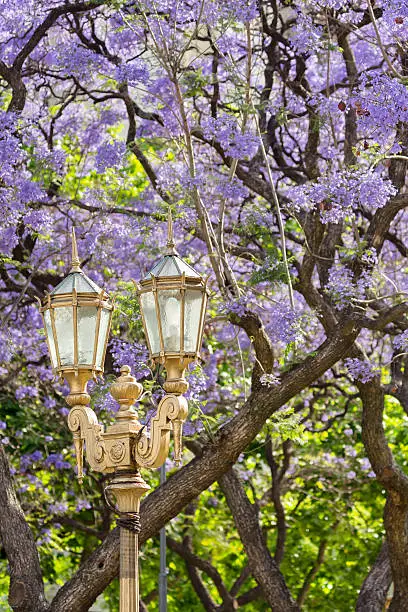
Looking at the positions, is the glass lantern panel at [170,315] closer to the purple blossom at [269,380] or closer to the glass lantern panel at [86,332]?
the glass lantern panel at [86,332]

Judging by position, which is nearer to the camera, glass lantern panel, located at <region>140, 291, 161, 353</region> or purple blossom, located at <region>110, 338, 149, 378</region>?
glass lantern panel, located at <region>140, 291, 161, 353</region>

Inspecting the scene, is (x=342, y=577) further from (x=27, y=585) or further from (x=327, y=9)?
(x=327, y=9)

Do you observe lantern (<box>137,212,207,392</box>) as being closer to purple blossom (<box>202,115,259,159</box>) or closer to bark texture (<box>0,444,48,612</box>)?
purple blossom (<box>202,115,259,159</box>)

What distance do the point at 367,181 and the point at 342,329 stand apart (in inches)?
57.8

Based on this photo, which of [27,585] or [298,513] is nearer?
[27,585]

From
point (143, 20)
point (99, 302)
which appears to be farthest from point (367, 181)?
point (99, 302)

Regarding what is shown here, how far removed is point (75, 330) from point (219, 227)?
15.7 feet

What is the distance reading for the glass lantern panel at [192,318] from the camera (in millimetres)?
6387

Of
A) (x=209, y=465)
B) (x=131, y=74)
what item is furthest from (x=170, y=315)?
(x=131, y=74)

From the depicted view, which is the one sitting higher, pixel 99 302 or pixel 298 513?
pixel 298 513

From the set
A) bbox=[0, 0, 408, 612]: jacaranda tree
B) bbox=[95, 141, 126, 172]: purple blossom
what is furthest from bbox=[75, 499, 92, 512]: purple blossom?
bbox=[95, 141, 126, 172]: purple blossom

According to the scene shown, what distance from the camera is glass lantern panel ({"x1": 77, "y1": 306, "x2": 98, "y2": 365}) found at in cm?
657

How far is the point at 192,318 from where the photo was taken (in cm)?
643

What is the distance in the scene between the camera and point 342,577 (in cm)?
1969
